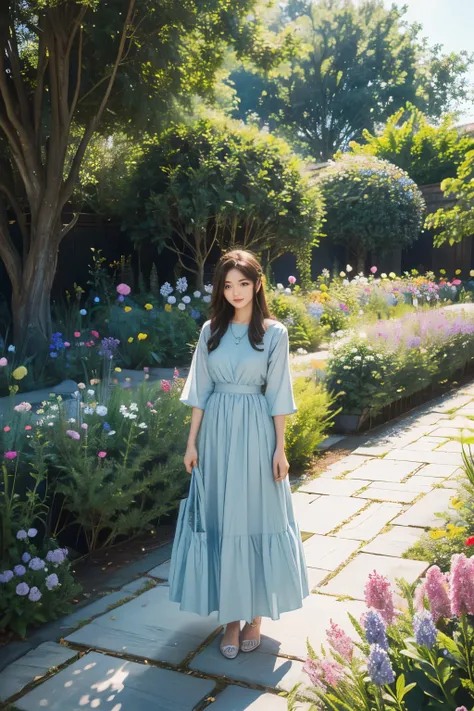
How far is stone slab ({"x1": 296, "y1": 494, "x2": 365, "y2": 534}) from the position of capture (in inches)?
175

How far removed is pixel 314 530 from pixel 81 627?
5.34 ft

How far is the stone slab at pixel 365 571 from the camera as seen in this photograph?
354 centimetres

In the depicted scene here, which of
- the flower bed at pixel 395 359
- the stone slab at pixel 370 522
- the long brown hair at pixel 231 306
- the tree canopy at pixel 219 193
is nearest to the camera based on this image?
the long brown hair at pixel 231 306

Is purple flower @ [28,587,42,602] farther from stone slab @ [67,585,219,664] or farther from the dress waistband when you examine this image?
the dress waistband

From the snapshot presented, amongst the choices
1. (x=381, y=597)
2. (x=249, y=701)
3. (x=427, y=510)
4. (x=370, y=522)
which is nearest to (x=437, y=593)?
(x=381, y=597)

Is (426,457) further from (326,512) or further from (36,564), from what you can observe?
(36,564)

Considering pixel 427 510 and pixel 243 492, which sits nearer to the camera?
pixel 243 492

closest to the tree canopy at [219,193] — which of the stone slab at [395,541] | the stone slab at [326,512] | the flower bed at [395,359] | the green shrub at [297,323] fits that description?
the green shrub at [297,323]

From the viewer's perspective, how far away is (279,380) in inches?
120

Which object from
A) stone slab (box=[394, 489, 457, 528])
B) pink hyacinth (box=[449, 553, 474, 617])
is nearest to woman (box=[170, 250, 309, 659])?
pink hyacinth (box=[449, 553, 474, 617])

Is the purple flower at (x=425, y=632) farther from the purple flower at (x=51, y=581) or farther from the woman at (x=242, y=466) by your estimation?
the purple flower at (x=51, y=581)

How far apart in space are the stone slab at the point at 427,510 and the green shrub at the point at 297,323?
4.43 meters

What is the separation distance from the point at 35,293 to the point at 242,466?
16.8ft

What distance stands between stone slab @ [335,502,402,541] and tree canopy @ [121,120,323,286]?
516 cm
